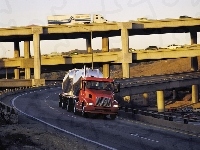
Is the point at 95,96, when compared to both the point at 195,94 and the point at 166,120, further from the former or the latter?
the point at 195,94

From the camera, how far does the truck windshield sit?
3241cm

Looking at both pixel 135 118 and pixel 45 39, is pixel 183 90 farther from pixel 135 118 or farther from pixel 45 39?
pixel 135 118

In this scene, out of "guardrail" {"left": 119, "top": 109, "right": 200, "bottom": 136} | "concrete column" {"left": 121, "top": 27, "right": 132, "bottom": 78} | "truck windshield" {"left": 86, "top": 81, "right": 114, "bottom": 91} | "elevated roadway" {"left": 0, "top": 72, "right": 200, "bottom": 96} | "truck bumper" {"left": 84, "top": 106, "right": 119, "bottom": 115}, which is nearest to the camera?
"guardrail" {"left": 119, "top": 109, "right": 200, "bottom": 136}

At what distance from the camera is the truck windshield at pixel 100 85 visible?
3241 cm

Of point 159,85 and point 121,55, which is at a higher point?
point 121,55

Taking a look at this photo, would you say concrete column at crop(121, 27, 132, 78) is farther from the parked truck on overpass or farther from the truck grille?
the truck grille

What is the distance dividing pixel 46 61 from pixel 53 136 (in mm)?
85952

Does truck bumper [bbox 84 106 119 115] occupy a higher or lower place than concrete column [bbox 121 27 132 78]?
lower

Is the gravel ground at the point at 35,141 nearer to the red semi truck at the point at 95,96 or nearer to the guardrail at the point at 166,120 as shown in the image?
the guardrail at the point at 166,120

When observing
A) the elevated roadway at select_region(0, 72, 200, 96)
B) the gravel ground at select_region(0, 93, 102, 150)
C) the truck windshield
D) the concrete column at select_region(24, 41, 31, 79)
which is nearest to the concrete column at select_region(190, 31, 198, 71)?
the elevated roadway at select_region(0, 72, 200, 96)

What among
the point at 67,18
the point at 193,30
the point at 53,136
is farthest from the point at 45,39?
the point at 53,136

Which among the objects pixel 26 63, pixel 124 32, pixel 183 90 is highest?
pixel 124 32

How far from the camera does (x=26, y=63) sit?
356ft

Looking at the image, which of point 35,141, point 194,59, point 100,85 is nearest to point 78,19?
point 194,59
